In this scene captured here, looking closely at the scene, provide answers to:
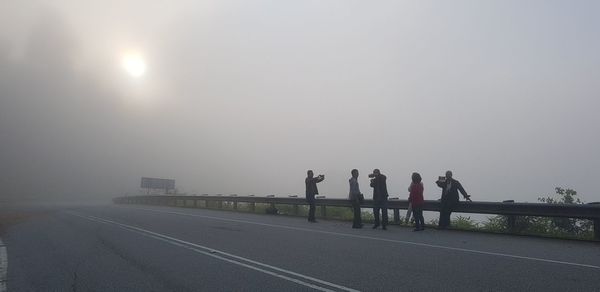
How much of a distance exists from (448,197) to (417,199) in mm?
1000

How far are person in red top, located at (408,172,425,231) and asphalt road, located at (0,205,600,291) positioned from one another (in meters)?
1.63

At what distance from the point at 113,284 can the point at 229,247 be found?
3460 millimetres

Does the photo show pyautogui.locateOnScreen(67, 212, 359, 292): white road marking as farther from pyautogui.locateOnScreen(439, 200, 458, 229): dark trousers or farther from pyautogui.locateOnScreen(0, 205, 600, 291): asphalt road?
pyautogui.locateOnScreen(439, 200, 458, 229): dark trousers

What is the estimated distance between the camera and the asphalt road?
5781mm

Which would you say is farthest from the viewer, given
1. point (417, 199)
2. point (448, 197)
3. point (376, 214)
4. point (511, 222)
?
point (376, 214)

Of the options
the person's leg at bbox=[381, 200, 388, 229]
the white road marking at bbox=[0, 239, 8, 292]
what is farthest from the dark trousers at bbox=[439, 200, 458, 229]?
the white road marking at bbox=[0, 239, 8, 292]

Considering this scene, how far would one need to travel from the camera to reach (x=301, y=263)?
730 cm

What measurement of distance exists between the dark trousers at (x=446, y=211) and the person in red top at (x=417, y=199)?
2.11 feet

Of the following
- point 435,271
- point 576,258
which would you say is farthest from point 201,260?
point 576,258

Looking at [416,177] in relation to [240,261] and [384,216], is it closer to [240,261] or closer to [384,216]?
[384,216]

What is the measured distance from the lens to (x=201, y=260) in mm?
7742

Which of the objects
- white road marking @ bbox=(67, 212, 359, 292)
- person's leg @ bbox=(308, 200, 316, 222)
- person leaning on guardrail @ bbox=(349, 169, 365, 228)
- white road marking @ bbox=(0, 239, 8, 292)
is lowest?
white road marking @ bbox=(0, 239, 8, 292)

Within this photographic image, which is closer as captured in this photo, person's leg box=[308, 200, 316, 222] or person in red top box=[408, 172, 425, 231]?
person in red top box=[408, 172, 425, 231]

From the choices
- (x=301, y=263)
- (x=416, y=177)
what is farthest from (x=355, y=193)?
(x=301, y=263)
